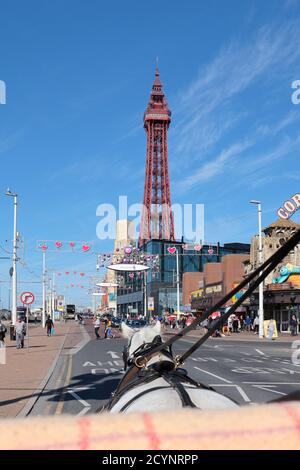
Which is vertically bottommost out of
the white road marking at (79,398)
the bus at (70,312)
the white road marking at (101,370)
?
the bus at (70,312)

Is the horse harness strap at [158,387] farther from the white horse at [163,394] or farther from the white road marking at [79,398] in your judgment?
the white road marking at [79,398]

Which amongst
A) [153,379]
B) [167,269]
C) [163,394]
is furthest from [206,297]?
[163,394]

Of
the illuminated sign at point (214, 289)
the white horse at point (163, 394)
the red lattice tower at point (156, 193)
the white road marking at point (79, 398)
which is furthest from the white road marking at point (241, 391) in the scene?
the red lattice tower at point (156, 193)

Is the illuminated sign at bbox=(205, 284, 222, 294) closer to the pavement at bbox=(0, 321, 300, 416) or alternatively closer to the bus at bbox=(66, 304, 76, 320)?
the pavement at bbox=(0, 321, 300, 416)

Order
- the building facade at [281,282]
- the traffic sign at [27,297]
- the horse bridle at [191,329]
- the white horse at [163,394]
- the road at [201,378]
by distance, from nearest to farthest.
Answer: the horse bridle at [191,329] → the white horse at [163,394] → the road at [201,378] → the traffic sign at [27,297] → the building facade at [281,282]

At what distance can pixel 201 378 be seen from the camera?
15.1m

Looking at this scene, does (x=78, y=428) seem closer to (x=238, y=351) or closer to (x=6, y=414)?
(x=6, y=414)

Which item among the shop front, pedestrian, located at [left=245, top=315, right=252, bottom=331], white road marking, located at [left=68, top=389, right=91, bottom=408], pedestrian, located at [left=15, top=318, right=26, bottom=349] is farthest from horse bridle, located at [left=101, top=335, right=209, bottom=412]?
the shop front

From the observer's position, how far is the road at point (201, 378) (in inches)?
437

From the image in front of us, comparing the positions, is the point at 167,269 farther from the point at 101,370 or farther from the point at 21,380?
the point at 21,380

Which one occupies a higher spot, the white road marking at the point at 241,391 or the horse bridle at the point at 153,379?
the horse bridle at the point at 153,379

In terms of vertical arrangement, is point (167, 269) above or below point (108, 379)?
above

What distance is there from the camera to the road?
11.1m
